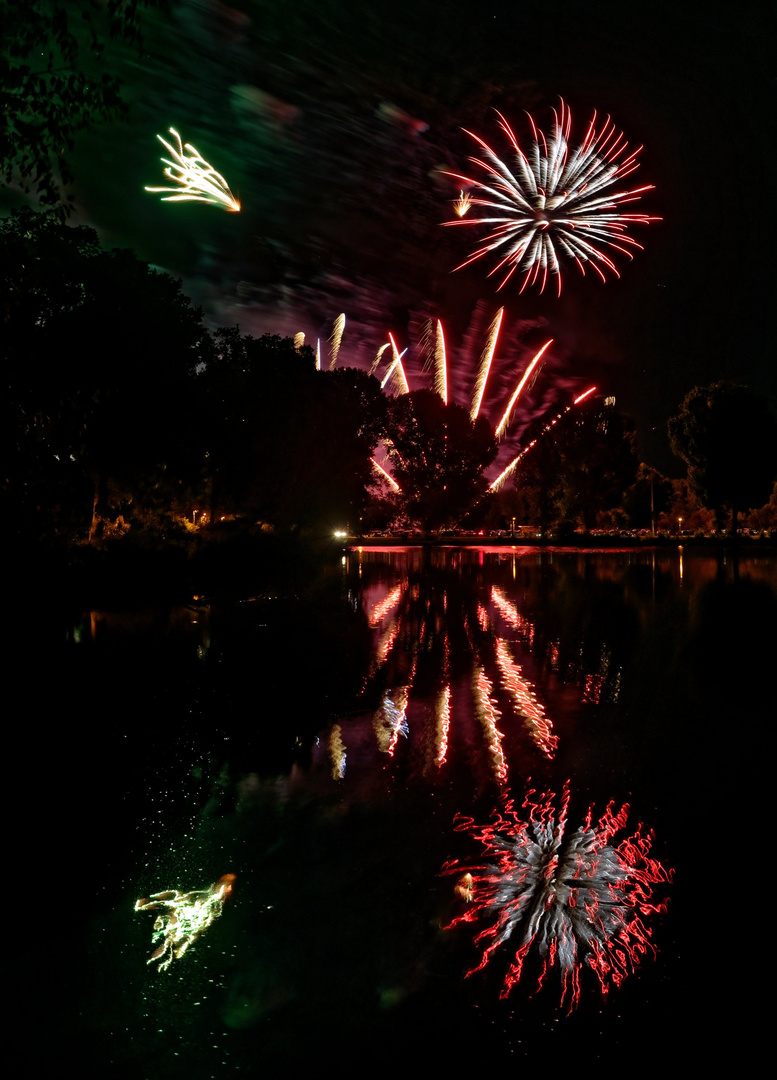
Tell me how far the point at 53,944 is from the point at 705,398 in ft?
244

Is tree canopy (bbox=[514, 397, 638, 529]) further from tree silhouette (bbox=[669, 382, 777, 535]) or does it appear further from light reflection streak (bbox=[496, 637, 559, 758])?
light reflection streak (bbox=[496, 637, 559, 758])

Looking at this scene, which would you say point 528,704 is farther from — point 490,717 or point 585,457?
point 585,457

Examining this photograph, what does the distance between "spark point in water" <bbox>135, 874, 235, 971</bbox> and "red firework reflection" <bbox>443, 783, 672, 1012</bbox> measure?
1.21 meters

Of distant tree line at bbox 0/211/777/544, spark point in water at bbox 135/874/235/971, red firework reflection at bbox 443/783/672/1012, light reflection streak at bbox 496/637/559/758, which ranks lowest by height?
light reflection streak at bbox 496/637/559/758

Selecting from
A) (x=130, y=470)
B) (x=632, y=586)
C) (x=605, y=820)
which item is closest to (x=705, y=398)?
(x=632, y=586)

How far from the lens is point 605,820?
5566 mm

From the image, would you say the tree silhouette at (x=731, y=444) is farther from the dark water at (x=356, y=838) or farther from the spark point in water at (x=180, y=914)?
the spark point in water at (x=180, y=914)

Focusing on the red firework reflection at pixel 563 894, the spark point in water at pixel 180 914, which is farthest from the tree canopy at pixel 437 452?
the spark point in water at pixel 180 914

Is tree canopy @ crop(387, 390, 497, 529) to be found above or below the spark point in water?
above

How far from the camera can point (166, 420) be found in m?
27.3

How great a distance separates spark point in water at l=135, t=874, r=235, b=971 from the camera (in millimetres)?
3869

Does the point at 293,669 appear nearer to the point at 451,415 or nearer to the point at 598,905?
the point at 598,905

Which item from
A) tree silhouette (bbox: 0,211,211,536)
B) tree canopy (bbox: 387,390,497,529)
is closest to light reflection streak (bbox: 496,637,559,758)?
tree silhouette (bbox: 0,211,211,536)

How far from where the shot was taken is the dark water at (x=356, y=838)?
328 centimetres
